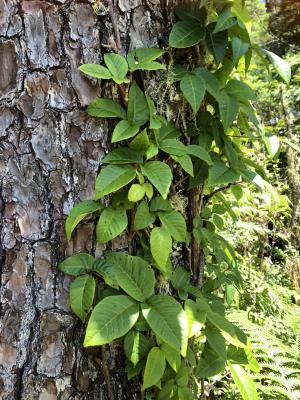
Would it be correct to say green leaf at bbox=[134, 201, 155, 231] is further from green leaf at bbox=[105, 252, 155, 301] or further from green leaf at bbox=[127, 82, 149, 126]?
green leaf at bbox=[127, 82, 149, 126]

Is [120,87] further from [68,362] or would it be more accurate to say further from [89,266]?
[68,362]

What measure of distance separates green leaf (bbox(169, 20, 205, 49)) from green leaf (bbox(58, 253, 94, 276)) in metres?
0.61

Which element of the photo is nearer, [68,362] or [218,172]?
[68,362]

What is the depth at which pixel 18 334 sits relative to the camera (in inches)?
39.4

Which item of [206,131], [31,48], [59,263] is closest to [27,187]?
[59,263]

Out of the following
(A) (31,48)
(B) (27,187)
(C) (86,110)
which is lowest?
(B) (27,187)

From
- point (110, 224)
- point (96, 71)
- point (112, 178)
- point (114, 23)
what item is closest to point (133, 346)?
point (110, 224)

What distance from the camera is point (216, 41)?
3.85 feet

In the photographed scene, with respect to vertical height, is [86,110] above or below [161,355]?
above

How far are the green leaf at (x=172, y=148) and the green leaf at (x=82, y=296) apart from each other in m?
0.38

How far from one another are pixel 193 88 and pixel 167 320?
0.61m

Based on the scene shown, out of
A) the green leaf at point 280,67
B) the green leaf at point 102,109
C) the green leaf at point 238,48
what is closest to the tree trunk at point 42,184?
the green leaf at point 102,109

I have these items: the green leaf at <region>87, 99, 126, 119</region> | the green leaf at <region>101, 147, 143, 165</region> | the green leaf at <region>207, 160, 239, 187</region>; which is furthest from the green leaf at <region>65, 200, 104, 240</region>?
the green leaf at <region>207, 160, 239, 187</region>

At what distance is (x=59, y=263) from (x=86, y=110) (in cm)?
39
